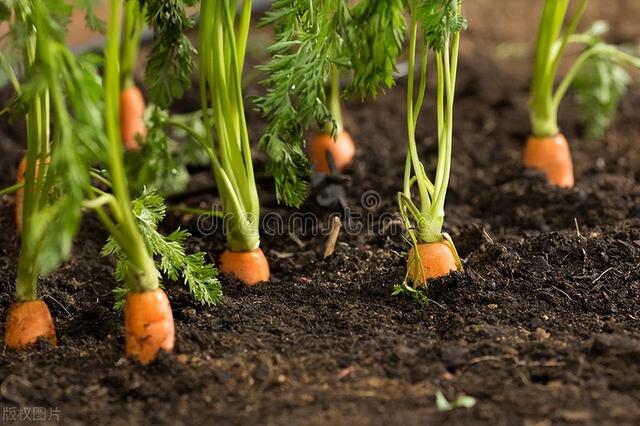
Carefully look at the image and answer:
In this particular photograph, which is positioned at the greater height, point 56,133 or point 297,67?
point 297,67

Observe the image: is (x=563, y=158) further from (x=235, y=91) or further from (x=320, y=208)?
(x=235, y=91)

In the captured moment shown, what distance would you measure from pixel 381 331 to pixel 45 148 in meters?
0.88

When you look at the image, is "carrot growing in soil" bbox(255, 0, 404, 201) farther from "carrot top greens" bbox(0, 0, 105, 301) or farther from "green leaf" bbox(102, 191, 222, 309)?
"carrot top greens" bbox(0, 0, 105, 301)

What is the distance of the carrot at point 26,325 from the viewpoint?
2031 mm

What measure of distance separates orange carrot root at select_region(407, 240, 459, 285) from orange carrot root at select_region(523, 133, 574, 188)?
93cm

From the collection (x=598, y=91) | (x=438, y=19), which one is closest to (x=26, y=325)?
(x=438, y=19)

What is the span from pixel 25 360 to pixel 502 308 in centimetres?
107

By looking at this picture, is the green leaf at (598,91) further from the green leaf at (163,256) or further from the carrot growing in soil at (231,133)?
the green leaf at (163,256)

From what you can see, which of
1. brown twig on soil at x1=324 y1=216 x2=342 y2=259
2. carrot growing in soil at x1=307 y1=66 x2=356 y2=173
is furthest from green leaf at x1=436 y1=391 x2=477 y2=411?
carrot growing in soil at x1=307 y1=66 x2=356 y2=173

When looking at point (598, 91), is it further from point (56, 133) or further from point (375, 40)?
point (56, 133)

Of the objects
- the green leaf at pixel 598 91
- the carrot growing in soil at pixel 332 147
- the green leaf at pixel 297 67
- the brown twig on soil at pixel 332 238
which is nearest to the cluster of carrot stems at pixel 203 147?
the green leaf at pixel 297 67

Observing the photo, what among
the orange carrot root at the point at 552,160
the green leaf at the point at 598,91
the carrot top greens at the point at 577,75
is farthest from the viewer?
the green leaf at the point at 598,91

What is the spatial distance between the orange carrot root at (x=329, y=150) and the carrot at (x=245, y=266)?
24.2 inches

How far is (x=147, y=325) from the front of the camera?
1.92 meters
